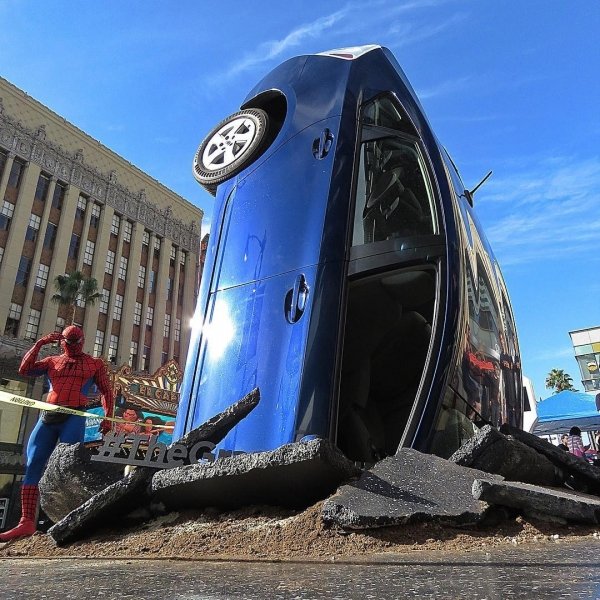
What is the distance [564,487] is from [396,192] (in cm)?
338

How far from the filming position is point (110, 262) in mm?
38031

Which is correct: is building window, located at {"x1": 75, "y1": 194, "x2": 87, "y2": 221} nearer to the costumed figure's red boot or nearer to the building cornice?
the building cornice

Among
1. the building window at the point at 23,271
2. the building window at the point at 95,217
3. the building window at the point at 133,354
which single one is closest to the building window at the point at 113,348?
the building window at the point at 133,354

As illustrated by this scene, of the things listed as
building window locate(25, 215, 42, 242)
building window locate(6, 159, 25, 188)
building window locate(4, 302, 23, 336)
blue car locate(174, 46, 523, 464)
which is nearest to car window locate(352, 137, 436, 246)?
blue car locate(174, 46, 523, 464)

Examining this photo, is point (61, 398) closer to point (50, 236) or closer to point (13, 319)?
point (13, 319)

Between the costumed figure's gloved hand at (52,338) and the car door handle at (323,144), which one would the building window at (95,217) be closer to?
the costumed figure's gloved hand at (52,338)

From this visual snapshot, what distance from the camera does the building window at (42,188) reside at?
3431 cm

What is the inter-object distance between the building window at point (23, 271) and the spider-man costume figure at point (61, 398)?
30.3m

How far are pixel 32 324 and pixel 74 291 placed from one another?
3092mm

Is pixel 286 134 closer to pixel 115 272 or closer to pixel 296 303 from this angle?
pixel 296 303

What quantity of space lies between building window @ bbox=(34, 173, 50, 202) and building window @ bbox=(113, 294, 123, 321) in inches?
318

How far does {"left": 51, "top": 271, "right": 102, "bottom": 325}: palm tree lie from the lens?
108ft

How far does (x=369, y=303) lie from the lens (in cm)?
608

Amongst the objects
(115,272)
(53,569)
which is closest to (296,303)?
(53,569)
